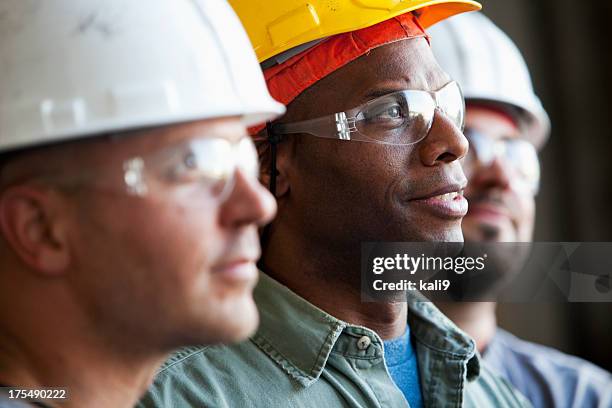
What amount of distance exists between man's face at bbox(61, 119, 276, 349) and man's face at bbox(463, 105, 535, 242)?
8.14ft

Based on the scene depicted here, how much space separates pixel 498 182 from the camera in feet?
14.6

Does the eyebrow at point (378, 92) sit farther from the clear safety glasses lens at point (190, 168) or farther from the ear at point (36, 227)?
the ear at point (36, 227)

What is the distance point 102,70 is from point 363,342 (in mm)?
1263

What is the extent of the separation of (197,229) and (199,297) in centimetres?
13

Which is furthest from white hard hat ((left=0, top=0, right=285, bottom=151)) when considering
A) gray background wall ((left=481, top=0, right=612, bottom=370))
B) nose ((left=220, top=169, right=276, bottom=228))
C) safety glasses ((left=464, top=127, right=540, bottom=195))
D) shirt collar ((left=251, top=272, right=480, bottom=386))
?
gray background wall ((left=481, top=0, right=612, bottom=370))

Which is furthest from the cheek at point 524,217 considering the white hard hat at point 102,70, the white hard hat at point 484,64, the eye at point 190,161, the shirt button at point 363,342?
the eye at point 190,161

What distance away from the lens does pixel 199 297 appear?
6.32 ft

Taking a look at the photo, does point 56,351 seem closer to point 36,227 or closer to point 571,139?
point 36,227

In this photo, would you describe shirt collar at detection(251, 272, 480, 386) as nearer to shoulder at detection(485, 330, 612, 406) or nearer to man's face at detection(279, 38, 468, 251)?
man's face at detection(279, 38, 468, 251)

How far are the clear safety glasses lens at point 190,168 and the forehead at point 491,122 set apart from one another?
2584 millimetres

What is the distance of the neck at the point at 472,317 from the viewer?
433cm

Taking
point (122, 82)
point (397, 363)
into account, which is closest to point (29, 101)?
point (122, 82)

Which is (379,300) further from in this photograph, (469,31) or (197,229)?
(469,31)

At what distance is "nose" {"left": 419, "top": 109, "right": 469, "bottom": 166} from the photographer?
2805 millimetres
